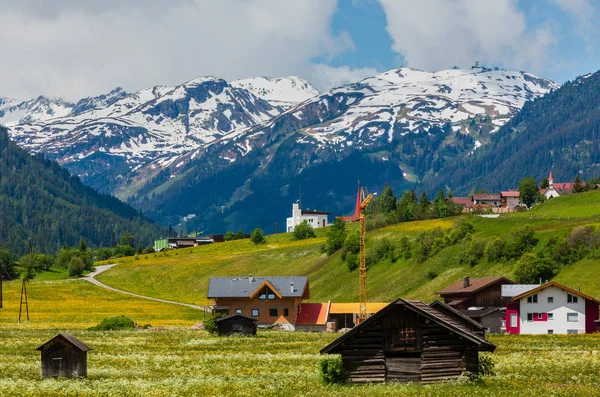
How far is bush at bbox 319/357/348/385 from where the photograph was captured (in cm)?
4759

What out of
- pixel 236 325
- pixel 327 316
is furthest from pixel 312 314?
pixel 236 325

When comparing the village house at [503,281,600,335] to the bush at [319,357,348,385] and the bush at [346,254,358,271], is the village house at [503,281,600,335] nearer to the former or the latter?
the bush at [319,357,348,385]

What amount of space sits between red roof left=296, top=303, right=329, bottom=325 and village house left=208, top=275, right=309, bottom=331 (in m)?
0.88

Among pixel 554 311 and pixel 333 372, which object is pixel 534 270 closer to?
pixel 554 311

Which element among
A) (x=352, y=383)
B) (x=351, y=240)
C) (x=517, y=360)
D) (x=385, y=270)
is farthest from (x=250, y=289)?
(x=352, y=383)

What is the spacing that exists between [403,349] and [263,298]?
7915 cm

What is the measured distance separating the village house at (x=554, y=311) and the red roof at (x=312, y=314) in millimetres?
29207

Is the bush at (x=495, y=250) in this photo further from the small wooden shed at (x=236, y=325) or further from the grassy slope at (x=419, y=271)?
the small wooden shed at (x=236, y=325)

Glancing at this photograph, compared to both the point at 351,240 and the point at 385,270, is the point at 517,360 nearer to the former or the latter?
the point at 385,270

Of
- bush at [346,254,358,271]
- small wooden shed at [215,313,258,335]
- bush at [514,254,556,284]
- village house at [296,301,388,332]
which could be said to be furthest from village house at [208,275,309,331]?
bush at [346,254,358,271]

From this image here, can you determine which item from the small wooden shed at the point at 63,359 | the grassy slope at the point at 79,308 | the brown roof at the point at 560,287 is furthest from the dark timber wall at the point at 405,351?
the grassy slope at the point at 79,308

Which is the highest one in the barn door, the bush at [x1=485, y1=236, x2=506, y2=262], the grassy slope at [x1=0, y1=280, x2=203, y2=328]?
the bush at [x1=485, y1=236, x2=506, y2=262]

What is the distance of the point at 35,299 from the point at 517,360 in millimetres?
118396

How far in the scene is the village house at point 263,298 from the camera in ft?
408
